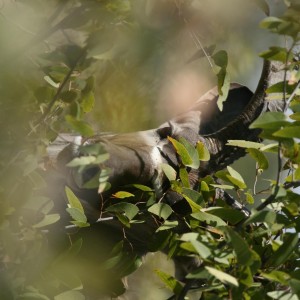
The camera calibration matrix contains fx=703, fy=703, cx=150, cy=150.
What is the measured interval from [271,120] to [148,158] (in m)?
0.48

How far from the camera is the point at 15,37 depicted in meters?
0.81

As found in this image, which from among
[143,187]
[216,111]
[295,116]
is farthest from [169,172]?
[216,111]

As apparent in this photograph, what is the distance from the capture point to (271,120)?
3.34 ft

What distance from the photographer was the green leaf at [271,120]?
3.32 ft

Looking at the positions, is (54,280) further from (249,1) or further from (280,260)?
(249,1)

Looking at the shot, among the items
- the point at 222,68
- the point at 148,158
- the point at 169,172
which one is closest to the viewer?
the point at 222,68

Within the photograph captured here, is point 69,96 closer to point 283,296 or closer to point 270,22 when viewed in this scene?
point 270,22

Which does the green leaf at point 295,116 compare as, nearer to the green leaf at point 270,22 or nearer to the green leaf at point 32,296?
the green leaf at point 270,22

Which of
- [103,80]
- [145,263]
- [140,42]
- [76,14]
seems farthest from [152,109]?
[76,14]

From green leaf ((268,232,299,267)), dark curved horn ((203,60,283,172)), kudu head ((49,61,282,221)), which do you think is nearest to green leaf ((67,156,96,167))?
kudu head ((49,61,282,221))

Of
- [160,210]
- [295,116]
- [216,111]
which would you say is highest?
[295,116]

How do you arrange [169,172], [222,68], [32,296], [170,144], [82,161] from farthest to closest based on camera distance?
[170,144]
[169,172]
[222,68]
[32,296]
[82,161]

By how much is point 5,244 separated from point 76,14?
32cm

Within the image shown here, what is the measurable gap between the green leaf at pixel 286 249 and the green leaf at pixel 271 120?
0.17m
